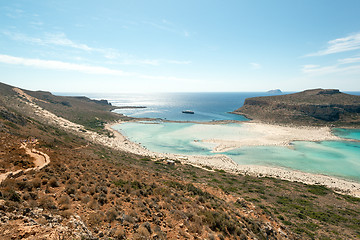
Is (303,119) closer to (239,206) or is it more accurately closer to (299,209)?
(299,209)

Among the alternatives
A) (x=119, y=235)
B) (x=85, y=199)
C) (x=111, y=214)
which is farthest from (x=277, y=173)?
(x=85, y=199)

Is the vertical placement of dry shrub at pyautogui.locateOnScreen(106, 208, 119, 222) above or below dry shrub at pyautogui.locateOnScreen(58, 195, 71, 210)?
below

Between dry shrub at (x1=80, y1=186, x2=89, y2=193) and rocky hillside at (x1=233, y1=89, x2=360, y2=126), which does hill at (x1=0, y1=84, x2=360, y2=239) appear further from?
rocky hillside at (x1=233, y1=89, x2=360, y2=126)

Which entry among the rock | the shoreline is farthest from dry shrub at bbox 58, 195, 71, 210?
the shoreline

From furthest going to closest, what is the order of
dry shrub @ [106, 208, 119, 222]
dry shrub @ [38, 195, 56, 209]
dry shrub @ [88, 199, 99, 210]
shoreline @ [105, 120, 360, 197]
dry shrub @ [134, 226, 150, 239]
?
1. shoreline @ [105, 120, 360, 197]
2. dry shrub @ [88, 199, 99, 210]
3. dry shrub @ [106, 208, 119, 222]
4. dry shrub @ [38, 195, 56, 209]
5. dry shrub @ [134, 226, 150, 239]

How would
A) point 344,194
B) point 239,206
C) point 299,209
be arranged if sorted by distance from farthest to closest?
A: point 344,194, point 299,209, point 239,206

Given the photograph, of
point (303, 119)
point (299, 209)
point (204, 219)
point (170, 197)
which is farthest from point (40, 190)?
point (303, 119)

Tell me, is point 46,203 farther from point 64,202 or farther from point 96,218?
point 96,218

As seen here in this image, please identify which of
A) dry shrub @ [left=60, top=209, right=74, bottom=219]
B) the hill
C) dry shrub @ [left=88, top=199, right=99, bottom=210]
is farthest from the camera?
dry shrub @ [left=88, top=199, right=99, bottom=210]
